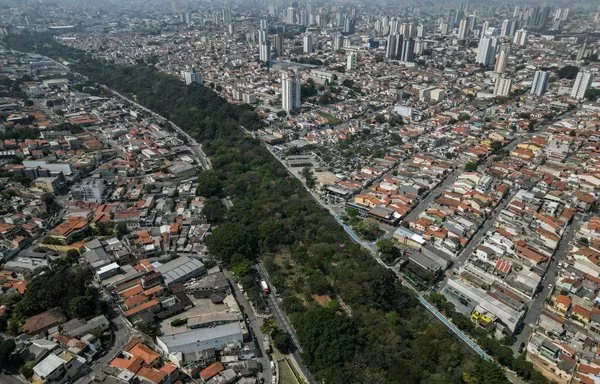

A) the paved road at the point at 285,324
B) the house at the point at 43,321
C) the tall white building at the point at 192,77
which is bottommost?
the paved road at the point at 285,324

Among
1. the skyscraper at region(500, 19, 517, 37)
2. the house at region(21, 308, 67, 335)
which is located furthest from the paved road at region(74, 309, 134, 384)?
the skyscraper at region(500, 19, 517, 37)

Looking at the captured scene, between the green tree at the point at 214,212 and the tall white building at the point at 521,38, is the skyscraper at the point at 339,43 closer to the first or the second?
the tall white building at the point at 521,38

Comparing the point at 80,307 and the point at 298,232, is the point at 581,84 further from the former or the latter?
the point at 80,307

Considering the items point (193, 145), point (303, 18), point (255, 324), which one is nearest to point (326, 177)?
point (193, 145)

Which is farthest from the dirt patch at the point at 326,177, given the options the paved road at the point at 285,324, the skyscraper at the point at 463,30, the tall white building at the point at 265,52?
the skyscraper at the point at 463,30

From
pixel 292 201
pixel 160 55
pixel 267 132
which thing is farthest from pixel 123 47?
pixel 292 201

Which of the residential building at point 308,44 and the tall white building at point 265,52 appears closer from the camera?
the tall white building at point 265,52
